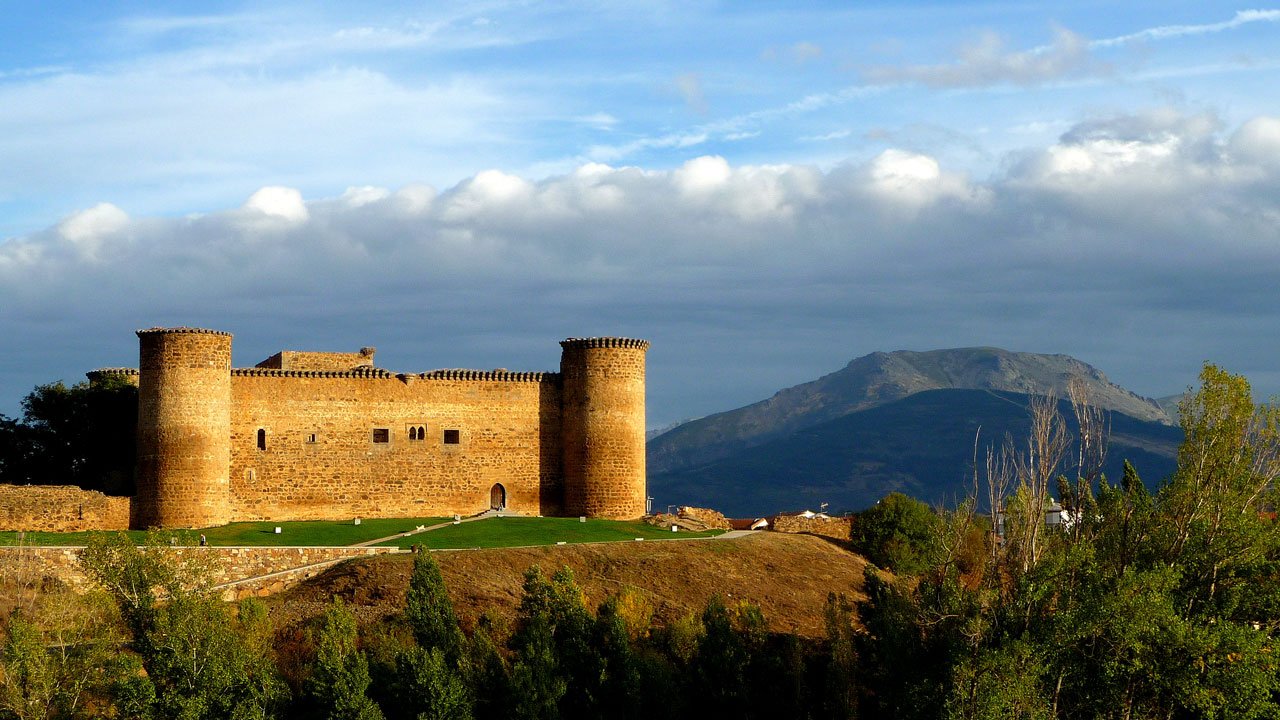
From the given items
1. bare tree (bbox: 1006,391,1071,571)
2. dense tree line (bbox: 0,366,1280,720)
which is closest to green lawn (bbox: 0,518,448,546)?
dense tree line (bbox: 0,366,1280,720)

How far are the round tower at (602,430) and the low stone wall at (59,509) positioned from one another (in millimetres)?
14862

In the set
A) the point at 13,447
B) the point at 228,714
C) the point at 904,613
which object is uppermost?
the point at 13,447

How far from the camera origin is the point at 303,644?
1433 inches

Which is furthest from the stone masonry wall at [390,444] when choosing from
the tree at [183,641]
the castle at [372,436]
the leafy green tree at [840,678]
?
the leafy green tree at [840,678]

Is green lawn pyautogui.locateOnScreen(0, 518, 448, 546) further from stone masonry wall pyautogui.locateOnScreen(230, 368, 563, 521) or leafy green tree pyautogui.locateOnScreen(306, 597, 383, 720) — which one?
leafy green tree pyautogui.locateOnScreen(306, 597, 383, 720)

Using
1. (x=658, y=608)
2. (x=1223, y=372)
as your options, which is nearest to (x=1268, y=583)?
(x=1223, y=372)

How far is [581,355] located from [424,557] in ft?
55.5

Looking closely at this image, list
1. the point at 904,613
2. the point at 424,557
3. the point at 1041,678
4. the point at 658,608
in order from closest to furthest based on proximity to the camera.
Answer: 1. the point at 1041,678
2. the point at 904,613
3. the point at 424,557
4. the point at 658,608

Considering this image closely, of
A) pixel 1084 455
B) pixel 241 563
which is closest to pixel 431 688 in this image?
pixel 241 563

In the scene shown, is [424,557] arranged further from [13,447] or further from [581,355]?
[13,447]

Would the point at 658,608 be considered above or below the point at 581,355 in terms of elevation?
below

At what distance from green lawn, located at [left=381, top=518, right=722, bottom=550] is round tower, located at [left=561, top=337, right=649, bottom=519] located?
45.0 inches

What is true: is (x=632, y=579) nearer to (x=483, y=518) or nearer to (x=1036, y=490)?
(x=483, y=518)

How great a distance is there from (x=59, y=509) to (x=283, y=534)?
6.82 metres
